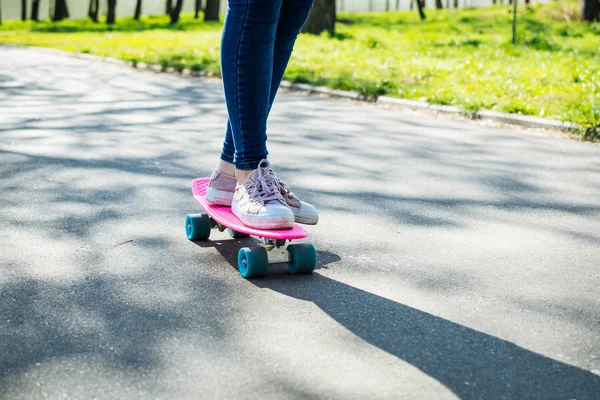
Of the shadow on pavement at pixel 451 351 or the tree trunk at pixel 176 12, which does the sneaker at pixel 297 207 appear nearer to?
the shadow on pavement at pixel 451 351

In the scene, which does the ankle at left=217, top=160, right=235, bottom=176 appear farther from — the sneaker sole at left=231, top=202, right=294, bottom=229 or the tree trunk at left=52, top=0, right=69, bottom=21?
the tree trunk at left=52, top=0, right=69, bottom=21

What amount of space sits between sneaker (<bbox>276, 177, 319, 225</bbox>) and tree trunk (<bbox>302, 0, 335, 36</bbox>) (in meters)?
16.5

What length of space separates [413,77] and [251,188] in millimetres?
7410

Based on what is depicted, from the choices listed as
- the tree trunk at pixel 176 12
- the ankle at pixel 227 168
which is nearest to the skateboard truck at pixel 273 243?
the ankle at pixel 227 168

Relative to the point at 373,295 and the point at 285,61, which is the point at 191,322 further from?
the point at 285,61

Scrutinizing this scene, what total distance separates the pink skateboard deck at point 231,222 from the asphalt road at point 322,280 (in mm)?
182

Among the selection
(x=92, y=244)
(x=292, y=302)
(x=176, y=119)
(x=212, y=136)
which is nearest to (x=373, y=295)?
(x=292, y=302)

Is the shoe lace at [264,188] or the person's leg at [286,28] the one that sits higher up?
the person's leg at [286,28]

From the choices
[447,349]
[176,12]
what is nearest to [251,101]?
[447,349]

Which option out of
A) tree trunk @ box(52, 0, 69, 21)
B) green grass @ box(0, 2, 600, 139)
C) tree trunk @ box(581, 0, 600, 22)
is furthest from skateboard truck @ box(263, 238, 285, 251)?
tree trunk @ box(52, 0, 69, 21)

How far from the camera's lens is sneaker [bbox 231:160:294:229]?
2971 mm

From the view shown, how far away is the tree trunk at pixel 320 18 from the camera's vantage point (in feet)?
63.4

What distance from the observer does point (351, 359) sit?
2309mm

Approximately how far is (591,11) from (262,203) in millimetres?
22096
